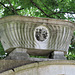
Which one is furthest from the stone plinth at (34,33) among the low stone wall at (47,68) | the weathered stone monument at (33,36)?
the low stone wall at (47,68)

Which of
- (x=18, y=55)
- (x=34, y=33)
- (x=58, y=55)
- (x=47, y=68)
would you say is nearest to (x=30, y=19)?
(x=34, y=33)

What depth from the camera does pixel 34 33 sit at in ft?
18.7

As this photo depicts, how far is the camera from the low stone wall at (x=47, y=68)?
499cm

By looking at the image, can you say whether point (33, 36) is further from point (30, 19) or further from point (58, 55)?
point (58, 55)

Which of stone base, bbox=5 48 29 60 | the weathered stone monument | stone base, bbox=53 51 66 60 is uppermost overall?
the weathered stone monument

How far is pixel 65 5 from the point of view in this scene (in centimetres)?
849

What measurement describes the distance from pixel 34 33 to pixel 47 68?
1.22m

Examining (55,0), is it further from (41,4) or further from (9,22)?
(9,22)

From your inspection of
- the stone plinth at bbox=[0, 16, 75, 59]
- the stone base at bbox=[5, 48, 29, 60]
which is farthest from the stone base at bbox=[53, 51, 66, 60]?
the stone base at bbox=[5, 48, 29, 60]

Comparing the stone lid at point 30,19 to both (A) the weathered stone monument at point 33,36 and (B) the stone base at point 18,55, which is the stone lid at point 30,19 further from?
(B) the stone base at point 18,55

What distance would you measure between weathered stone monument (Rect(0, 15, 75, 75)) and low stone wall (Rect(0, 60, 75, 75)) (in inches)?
3.8

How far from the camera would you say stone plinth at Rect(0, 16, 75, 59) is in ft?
18.5

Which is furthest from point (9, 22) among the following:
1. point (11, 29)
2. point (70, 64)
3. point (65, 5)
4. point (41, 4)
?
point (65, 5)

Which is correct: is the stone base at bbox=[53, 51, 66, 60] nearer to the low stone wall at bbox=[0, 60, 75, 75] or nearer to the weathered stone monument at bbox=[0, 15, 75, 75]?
the weathered stone monument at bbox=[0, 15, 75, 75]
